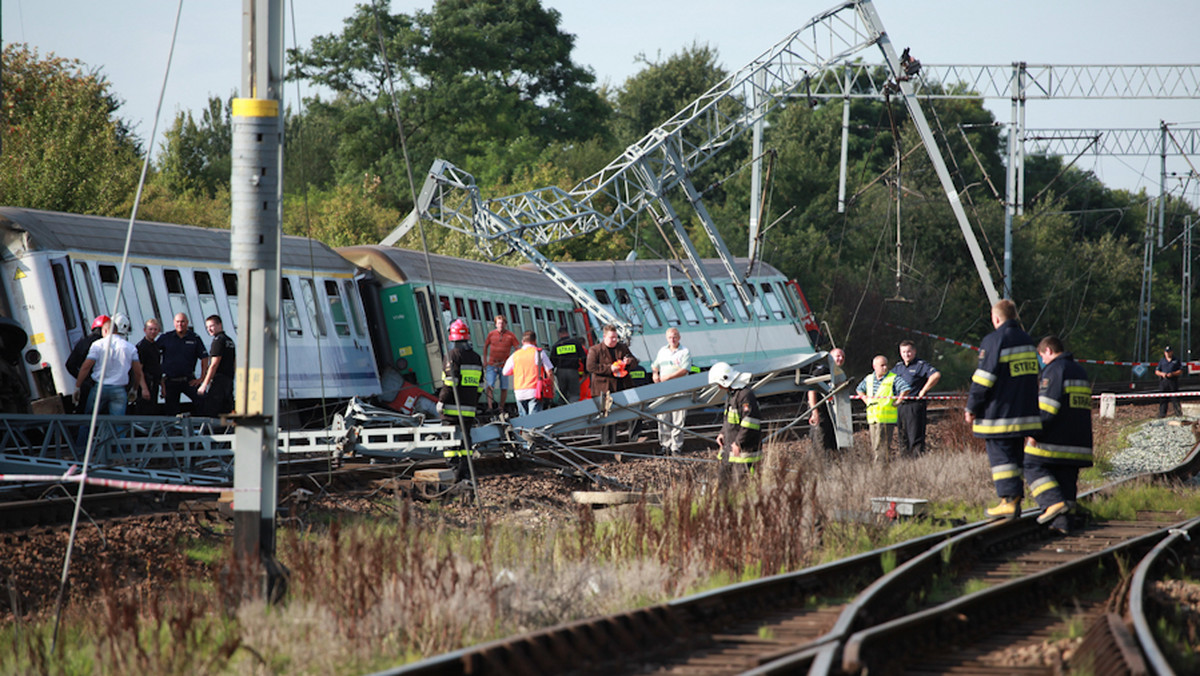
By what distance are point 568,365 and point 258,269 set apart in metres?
13.4

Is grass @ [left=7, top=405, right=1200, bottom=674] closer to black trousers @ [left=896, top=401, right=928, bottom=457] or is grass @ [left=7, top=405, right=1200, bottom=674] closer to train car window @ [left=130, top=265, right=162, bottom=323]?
black trousers @ [left=896, top=401, right=928, bottom=457]

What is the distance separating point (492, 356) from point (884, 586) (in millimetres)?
11789

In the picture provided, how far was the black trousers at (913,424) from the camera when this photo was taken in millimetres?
14570

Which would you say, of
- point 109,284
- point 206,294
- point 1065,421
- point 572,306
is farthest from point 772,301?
point 1065,421

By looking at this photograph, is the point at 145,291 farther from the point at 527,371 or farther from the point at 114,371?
the point at 527,371

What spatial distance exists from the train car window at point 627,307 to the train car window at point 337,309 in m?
9.72

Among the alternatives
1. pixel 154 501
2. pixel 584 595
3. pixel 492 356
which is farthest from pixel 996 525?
pixel 492 356

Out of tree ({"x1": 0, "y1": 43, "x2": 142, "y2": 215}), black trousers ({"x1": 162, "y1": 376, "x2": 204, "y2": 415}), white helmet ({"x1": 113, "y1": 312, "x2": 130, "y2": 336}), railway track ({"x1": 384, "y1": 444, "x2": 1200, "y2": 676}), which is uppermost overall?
tree ({"x1": 0, "y1": 43, "x2": 142, "y2": 215})

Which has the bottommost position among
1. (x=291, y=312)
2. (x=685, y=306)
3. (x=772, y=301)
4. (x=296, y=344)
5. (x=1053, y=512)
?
(x=1053, y=512)

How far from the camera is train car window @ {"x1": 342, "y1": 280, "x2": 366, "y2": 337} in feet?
64.4

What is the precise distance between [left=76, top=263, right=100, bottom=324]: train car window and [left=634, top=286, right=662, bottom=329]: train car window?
51.1 feet

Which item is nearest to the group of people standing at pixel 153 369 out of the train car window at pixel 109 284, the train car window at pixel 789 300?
the train car window at pixel 109 284

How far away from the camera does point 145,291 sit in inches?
620

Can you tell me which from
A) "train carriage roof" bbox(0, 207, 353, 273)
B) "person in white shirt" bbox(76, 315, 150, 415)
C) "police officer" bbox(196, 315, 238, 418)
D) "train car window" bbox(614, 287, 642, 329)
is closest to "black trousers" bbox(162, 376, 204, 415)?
"police officer" bbox(196, 315, 238, 418)
